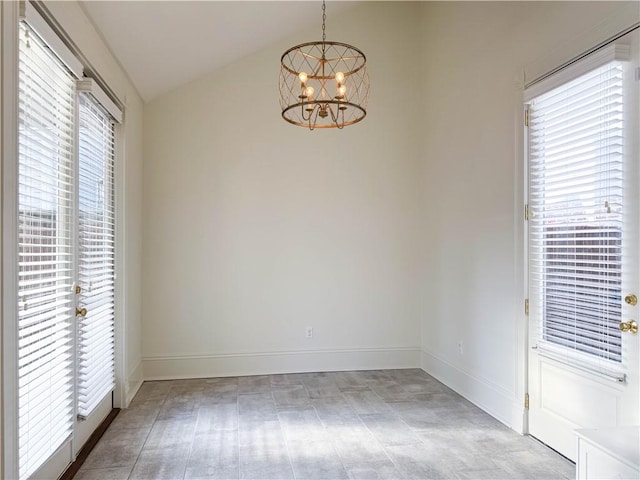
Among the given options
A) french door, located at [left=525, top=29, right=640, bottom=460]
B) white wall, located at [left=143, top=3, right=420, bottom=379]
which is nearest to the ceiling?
white wall, located at [left=143, top=3, right=420, bottom=379]

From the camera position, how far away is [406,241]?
18.0 ft

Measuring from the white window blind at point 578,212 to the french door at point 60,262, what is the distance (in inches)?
116

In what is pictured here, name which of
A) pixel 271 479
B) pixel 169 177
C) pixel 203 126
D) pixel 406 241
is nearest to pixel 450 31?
pixel 406 241

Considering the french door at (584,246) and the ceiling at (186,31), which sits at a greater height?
the ceiling at (186,31)

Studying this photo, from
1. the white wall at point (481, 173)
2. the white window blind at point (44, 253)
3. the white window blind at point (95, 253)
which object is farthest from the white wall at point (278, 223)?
the white window blind at point (44, 253)

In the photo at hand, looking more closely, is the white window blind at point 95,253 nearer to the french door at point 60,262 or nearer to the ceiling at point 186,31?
the french door at point 60,262

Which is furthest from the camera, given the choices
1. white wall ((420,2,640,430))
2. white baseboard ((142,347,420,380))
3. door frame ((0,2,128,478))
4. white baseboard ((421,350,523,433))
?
white baseboard ((142,347,420,380))

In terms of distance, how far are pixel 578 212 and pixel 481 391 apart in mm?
1787

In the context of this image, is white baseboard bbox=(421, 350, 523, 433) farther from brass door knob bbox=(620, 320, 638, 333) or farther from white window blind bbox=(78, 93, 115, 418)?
white window blind bbox=(78, 93, 115, 418)

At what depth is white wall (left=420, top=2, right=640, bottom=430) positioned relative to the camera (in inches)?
132

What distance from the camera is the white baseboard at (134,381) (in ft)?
14.0

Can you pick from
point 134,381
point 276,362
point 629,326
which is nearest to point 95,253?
point 134,381

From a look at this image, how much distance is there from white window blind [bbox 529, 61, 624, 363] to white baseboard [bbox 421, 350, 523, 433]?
608mm

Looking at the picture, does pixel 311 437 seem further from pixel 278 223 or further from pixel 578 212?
pixel 278 223
